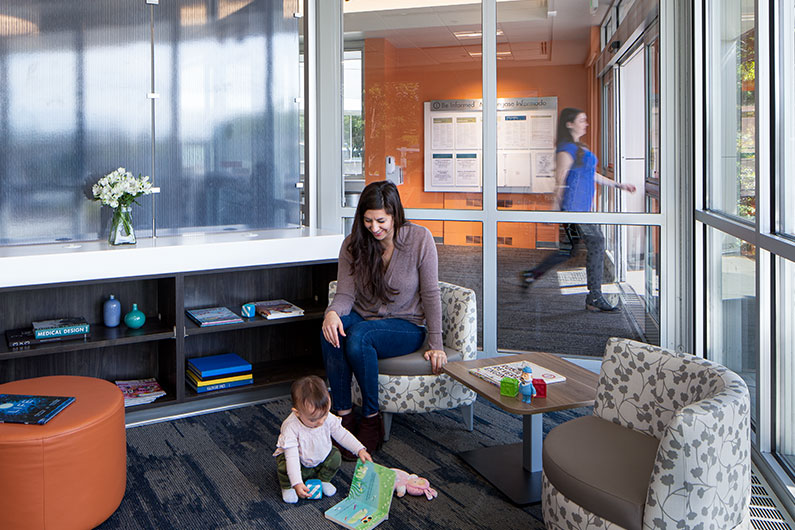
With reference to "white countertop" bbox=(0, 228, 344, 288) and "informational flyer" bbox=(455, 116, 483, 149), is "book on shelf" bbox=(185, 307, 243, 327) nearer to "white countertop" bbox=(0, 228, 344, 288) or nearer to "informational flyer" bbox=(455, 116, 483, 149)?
"white countertop" bbox=(0, 228, 344, 288)

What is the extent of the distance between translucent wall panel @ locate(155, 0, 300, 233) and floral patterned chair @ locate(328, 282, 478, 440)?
1525mm

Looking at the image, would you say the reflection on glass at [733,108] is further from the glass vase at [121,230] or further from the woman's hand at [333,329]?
the glass vase at [121,230]

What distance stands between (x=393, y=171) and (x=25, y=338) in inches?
93.3

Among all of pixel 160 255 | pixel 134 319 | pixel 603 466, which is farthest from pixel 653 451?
pixel 134 319

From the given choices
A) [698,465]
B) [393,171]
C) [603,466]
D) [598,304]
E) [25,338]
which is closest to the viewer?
[698,465]

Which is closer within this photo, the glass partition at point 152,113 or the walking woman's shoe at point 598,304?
the glass partition at point 152,113

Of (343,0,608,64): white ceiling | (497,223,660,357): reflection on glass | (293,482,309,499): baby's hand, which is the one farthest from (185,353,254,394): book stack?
(343,0,608,64): white ceiling

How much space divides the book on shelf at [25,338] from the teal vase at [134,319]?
211 mm

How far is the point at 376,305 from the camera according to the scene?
3697 millimetres

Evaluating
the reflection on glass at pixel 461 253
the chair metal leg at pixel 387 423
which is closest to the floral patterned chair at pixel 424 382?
the chair metal leg at pixel 387 423

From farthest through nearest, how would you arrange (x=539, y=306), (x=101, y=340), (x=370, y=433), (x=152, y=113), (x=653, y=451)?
(x=539, y=306), (x=152, y=113), (x=101, y=340), (x=370, y=433), (x=653, y=451)

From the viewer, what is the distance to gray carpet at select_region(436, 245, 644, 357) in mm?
4578

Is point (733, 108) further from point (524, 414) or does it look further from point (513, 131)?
point (524, 414)

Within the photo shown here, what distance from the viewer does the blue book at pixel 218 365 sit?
400 cm
